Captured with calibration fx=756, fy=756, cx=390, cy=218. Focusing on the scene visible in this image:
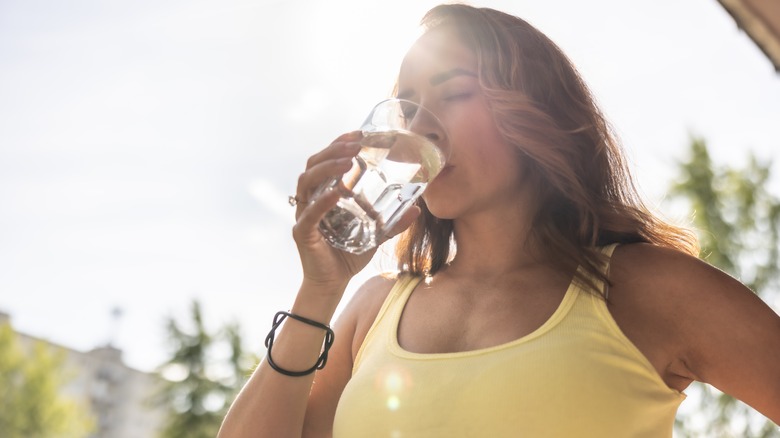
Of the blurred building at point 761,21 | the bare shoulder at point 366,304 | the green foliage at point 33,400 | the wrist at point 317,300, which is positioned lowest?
the green foliage at point 33,400

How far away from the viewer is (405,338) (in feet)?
5.55

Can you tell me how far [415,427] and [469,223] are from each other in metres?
0.58

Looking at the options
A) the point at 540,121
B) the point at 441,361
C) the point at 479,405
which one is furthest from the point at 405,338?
the point at 540,121

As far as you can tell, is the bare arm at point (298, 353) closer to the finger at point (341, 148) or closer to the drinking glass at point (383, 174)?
the drinking glass at point (383, 174)

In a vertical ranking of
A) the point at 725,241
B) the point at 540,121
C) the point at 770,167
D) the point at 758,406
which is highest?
the point at 540,121

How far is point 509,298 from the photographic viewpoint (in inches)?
64.8

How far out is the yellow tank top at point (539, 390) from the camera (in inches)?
54.2

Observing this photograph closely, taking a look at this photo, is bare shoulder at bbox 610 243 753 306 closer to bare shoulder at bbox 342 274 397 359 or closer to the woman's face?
the woman's face

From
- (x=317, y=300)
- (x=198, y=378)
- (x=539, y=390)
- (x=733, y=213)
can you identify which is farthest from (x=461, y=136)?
(x=198, y=378)

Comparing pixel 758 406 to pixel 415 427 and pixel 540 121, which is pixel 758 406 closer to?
pixel 415 427

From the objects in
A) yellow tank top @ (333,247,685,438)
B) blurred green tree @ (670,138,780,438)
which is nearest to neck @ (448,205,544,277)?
yellow tank top @ (333,247,685,438)

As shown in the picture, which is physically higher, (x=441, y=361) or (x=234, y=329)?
(x=441, y=361)

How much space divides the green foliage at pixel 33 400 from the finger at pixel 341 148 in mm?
19234

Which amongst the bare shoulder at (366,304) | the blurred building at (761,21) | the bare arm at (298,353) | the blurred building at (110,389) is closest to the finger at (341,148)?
the bare arm at (298,353)
